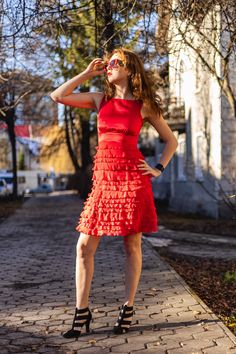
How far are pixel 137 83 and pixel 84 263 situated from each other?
135cm

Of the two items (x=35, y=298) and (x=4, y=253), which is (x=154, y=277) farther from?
(x=4, y=253)

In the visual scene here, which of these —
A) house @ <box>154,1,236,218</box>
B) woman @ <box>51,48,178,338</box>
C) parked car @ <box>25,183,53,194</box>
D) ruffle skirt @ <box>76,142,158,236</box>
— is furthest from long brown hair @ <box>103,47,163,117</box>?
parked car @ <box>25,183,53,194</box>

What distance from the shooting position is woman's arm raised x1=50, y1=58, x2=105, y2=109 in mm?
4648

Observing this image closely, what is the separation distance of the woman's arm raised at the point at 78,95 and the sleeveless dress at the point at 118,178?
144 mm

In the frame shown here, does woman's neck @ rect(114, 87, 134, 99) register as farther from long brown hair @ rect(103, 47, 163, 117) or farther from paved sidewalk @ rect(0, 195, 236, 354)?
paved sidewalk @ rect(0, 195, 236, 354)

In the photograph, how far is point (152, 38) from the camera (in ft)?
28.8

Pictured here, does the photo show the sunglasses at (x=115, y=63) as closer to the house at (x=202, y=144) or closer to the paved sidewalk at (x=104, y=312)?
the paved sidewalk at (x=104, y=312)

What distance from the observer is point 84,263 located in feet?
15.1

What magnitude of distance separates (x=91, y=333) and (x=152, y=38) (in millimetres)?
5118

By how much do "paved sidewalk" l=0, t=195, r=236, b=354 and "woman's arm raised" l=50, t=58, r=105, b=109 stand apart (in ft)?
5.59

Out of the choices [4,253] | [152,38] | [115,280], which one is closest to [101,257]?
[4,253]

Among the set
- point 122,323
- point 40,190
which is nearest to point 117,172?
point 122,323

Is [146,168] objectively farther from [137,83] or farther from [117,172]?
[137,83]

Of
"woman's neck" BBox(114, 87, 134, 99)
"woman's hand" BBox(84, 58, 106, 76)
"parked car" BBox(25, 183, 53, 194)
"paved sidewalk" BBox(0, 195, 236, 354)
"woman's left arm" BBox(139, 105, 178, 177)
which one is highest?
"woman's hand" BBox(84, 58, 106, 76)
